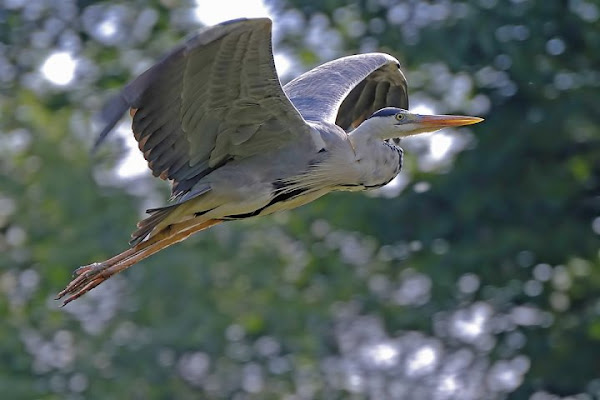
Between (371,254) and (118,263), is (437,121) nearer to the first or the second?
(118,263)

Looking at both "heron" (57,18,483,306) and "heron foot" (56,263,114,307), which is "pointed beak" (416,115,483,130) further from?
"heron foot" (56,263,114,307)

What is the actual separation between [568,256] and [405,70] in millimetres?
2169

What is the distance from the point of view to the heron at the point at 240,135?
5301 mm

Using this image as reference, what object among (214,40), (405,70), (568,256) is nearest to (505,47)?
(405,70)

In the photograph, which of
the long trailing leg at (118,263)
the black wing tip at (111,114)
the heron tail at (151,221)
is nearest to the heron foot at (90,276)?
the long trailing leg at (118,263)

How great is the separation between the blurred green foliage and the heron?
403 cm

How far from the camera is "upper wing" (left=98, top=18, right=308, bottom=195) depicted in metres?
5.10

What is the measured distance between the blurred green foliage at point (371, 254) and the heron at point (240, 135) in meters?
4.03

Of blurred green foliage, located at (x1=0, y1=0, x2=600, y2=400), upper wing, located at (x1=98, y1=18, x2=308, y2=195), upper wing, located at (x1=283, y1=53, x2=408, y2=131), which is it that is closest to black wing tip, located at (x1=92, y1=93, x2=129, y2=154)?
upper wing, located at (x1=98, y1=18, x2=308, y2=195)

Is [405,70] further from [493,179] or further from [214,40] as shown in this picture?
[214,40]

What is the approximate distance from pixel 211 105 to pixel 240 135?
0.30 m

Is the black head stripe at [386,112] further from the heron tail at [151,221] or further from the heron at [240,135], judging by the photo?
the heron tail at [151,221]

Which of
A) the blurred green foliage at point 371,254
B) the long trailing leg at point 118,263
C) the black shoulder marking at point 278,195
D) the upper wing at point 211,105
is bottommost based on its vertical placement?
the blurred green foliage at point 371,254

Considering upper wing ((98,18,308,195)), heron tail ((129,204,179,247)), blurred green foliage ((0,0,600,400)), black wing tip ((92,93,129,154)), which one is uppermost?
black wing tip ((92,93,129,154))
